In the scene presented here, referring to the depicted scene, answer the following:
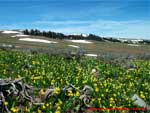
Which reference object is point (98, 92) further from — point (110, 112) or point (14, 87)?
point (14, 87)

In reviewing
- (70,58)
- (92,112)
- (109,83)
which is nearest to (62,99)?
(92,112)

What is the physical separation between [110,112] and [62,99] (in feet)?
5.00

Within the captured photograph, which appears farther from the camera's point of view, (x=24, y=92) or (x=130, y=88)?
(x=130, y=88)

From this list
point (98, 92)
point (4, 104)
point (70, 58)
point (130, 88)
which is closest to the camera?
point (4, 104)

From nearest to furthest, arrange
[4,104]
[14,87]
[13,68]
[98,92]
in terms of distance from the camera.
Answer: [4,104] → [14,87] → [98,92] → [13,68]

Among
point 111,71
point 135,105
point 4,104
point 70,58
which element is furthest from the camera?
point 70,58

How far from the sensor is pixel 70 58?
98.2ft

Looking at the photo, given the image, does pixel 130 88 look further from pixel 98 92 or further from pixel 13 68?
pixel 13 68

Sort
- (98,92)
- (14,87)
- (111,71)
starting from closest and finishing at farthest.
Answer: (14,87) < (98,92) < (111,71)

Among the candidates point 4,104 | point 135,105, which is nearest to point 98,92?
point 135,105

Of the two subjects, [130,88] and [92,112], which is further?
[130,88]

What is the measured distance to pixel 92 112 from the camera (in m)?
13.0

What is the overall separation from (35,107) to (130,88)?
5533mm

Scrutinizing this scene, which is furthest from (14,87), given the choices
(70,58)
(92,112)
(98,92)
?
(70,58)
